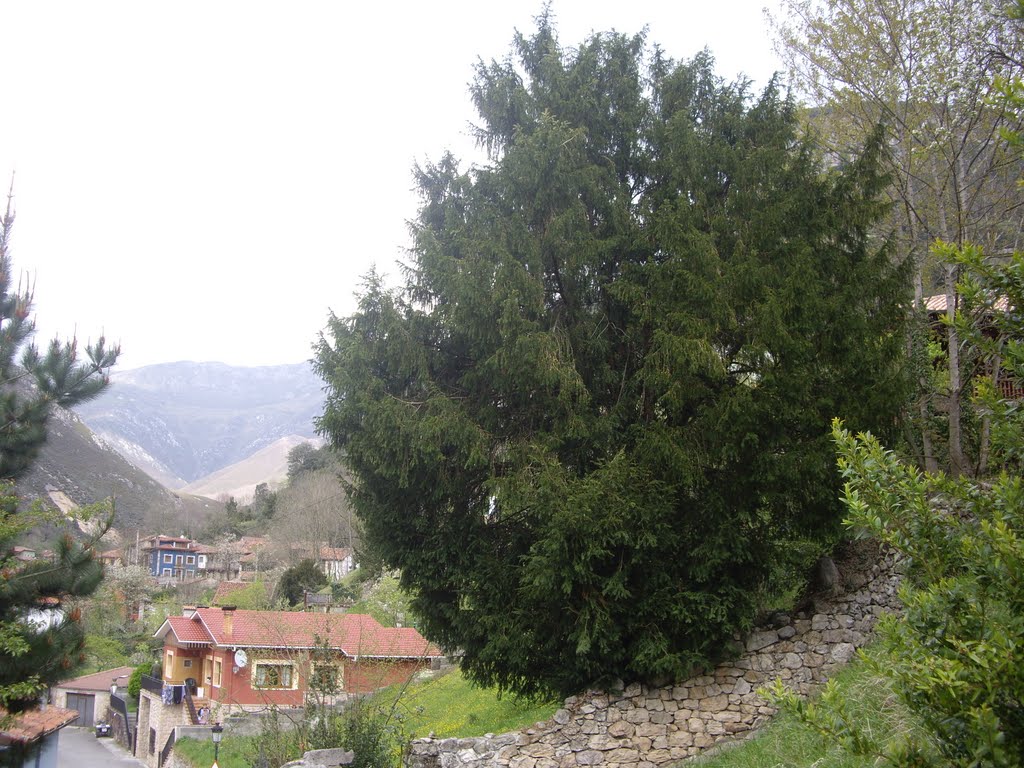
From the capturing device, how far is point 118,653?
134ft

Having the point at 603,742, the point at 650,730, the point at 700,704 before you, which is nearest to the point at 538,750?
the point at 603,742

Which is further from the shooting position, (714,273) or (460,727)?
(460,727)

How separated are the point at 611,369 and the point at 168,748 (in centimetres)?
2367

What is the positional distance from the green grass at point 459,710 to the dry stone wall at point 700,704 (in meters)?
2.35

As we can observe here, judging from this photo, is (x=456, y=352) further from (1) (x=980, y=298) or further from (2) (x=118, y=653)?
(2) (x=118, y=653)

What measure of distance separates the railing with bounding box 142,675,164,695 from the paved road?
9.53 feet

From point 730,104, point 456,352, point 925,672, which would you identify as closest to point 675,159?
point 730,104

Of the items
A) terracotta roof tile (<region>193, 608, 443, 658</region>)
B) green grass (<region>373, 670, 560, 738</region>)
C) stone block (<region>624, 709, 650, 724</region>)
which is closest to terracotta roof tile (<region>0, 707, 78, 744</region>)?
terracotta roof tile (<region>193, 608, 443, 658</region>)

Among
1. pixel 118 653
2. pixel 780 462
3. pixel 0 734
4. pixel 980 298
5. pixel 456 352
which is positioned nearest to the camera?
pixel 980 298

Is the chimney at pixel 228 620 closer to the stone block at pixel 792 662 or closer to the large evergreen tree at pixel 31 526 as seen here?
the large evergreen tree at pixel 31 526

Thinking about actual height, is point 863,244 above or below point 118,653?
above

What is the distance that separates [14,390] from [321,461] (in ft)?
146

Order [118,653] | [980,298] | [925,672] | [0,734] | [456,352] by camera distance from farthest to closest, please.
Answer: [118,653] → [0,734] → [456,352] → [980,298] → [925,672]

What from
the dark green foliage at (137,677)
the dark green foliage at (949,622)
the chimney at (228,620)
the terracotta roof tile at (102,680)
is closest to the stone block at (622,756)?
Answer: the dark green foliage at (949,622)
